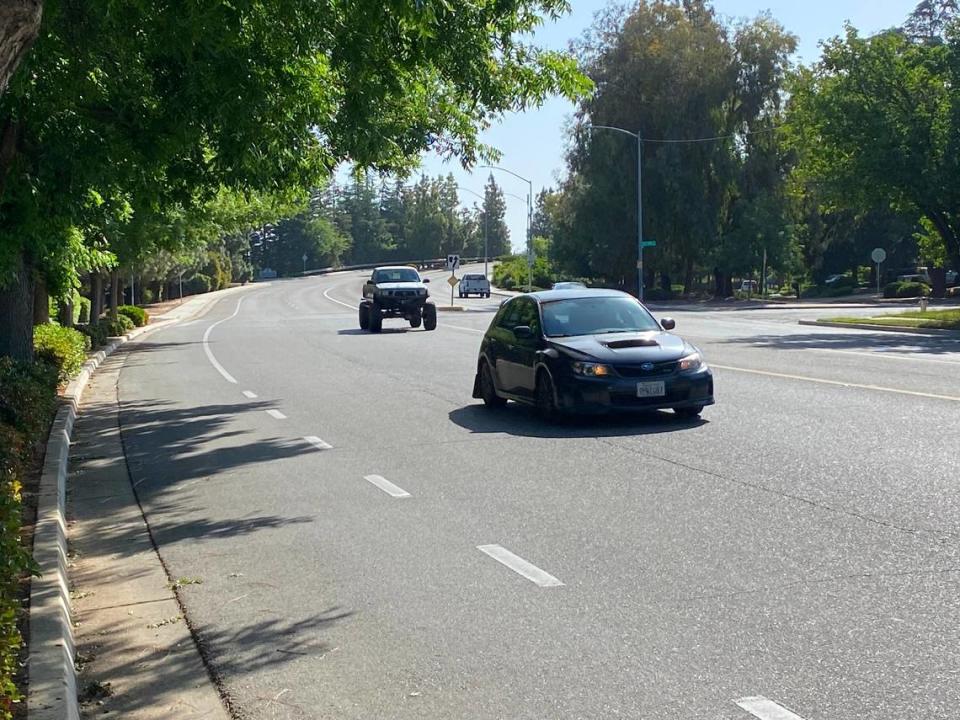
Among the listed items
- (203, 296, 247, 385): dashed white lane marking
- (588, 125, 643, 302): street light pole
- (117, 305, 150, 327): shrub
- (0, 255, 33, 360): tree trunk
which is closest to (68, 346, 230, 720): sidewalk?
(0, 255, 33, 360): tree trunk

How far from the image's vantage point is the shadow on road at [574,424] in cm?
1315

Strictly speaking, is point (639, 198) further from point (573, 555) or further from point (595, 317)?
point (573, 555)

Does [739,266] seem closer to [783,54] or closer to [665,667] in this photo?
[783,54]

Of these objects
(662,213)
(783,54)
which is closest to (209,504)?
(662,213)

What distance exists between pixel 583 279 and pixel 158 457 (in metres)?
62.5

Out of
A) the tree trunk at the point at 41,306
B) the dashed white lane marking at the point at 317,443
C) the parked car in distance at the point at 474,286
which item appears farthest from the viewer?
the parked car in distance at the point at 474,286

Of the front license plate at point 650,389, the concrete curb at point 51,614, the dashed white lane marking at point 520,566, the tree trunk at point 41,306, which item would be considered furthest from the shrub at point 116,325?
the dashed white lane marking at point 520,566

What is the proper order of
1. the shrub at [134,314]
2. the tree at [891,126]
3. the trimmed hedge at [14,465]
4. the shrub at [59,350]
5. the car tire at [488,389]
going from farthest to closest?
1. the shrub at [134,314]
2. the tree at [891,126]
3. the shrub at [59,350]
4. the car tire at [488,389]
5. the trimmed hedge at [14,465]

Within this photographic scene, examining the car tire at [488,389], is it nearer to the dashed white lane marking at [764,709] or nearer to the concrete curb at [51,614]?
the concrete curb at [51,614]

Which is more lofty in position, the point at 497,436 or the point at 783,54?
the point at 783,54

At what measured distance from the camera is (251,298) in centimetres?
8481

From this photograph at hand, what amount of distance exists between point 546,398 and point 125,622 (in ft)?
25.2

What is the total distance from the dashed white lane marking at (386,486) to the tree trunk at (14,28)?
5.38 m

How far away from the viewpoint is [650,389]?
13211 millimetres
